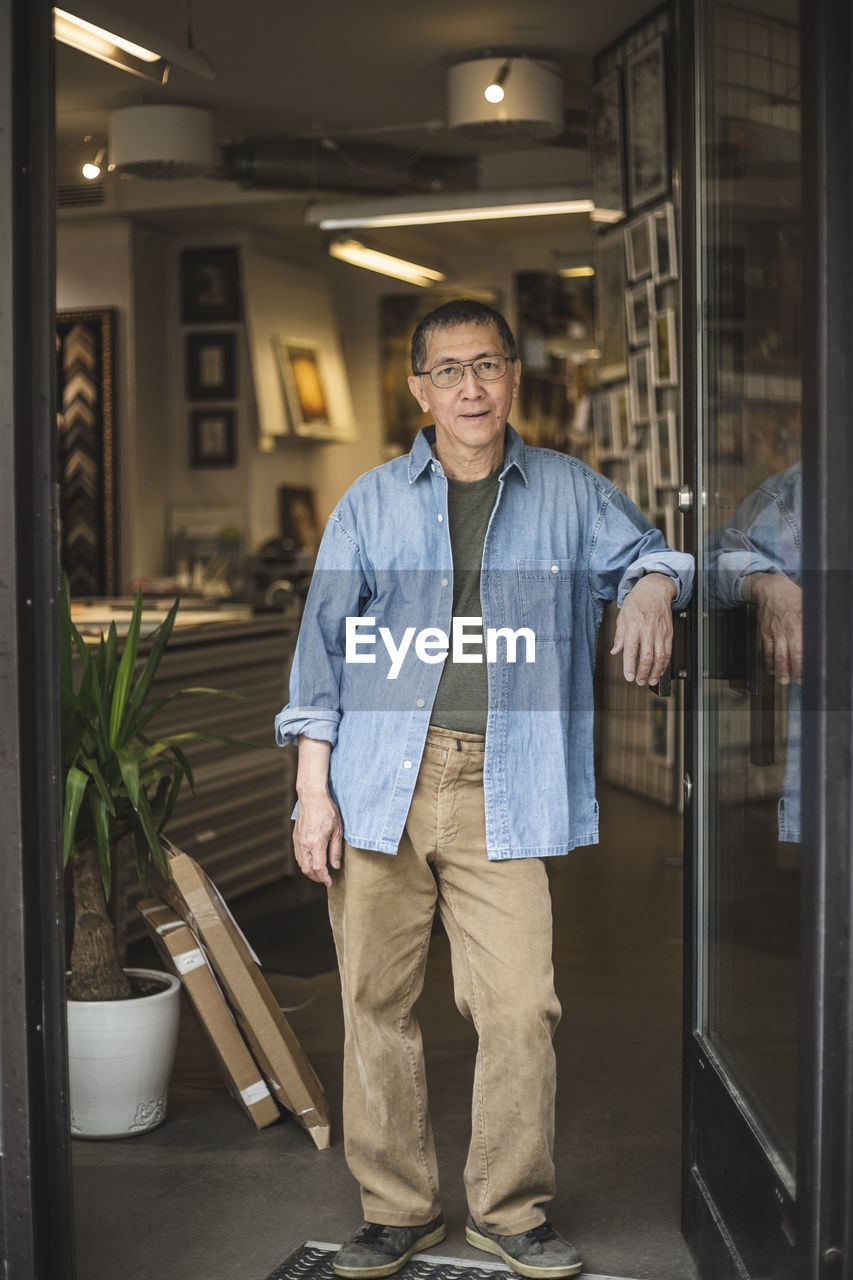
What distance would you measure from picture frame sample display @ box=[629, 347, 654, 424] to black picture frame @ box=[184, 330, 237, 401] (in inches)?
129

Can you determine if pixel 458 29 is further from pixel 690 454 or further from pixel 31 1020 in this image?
pixel 31 1020

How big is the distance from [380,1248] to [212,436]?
24.0 ft

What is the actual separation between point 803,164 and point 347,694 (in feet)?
4.02

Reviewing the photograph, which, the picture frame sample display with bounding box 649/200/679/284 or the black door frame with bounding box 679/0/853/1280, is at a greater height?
the picture frame sample display with bounding box 649/200/679/284

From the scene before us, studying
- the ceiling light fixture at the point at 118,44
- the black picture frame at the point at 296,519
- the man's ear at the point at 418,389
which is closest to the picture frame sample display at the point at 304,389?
the black picture frame at the point at 296,519

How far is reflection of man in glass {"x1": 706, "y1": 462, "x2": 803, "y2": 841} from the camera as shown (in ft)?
6.72

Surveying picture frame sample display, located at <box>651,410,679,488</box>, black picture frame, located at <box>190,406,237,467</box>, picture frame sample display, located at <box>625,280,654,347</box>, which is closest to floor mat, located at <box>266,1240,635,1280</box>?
picture frame sample display, located at <box>651,410,679,488</box>

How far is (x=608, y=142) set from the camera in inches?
261

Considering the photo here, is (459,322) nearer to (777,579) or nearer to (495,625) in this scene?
(495,625)

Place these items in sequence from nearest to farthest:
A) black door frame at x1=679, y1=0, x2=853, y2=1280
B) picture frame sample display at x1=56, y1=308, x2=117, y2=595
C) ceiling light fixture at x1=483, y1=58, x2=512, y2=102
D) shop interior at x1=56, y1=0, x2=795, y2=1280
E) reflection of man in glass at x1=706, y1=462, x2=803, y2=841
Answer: black door frame at x1=679, y1=0, x2=853, y2=1280 < reflection of man in glass at x1=706, y1=462, x2=803, y2=841 < shop interior at x1=56, y1=0, x2=795, y2=1280 < ceiling light fixture at x1=483, y1=58, x2=512, y2=102 < picture frame sample display at x1=56, y1=308, x2=117, y2=595

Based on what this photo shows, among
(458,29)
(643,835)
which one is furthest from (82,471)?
(643,835)

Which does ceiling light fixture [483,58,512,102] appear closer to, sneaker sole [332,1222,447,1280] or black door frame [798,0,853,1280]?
black door frame [798,0,853,1280]

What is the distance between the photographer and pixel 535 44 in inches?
258

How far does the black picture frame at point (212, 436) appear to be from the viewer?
9.41m
